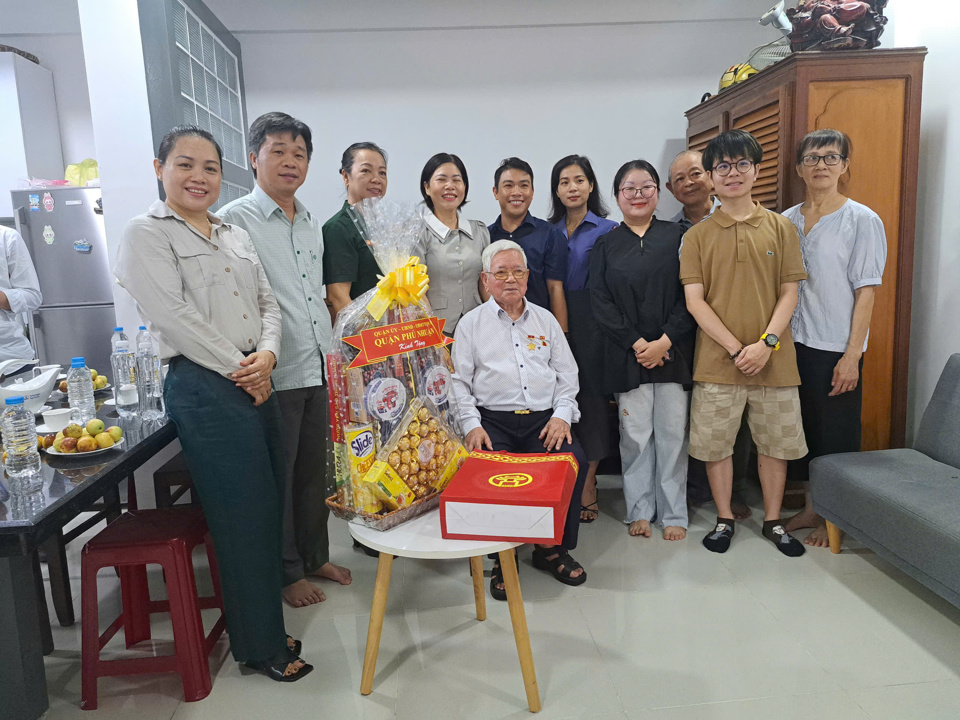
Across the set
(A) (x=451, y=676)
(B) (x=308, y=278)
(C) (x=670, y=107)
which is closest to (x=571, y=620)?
(A) (x=451, y=676)

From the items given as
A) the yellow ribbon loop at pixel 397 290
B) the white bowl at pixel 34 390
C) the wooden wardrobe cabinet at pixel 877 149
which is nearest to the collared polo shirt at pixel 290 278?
the yellow ribbon loop at pixel 397 290

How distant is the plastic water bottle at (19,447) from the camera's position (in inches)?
63.7

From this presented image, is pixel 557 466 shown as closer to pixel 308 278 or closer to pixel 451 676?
pixel 451 676

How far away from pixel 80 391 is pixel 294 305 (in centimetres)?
71

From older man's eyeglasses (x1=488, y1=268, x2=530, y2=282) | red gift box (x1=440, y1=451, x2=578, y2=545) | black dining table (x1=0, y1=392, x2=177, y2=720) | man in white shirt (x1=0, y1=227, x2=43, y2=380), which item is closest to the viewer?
black dining table (x1=0, y1=392, x2=177, y2=720)

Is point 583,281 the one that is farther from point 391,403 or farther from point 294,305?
point 391,403

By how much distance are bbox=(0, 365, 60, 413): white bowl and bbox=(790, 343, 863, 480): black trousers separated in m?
2.84

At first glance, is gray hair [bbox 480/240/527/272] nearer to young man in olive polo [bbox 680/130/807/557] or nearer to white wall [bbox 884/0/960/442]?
young man in olive polo [bbox 680/130/807/557]

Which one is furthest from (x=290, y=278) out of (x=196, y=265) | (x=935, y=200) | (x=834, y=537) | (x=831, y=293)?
(x=935, y=200)

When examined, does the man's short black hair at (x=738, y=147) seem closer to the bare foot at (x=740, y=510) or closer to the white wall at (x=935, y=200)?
the white wall at (x=935, y=200)

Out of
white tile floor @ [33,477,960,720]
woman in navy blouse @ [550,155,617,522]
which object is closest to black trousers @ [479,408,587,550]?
white tile floor @ [33,477,960,720]

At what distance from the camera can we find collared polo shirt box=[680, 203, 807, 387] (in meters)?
2.54

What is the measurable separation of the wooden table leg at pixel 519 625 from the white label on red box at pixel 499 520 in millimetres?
136

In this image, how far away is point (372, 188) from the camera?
2.77 metres
